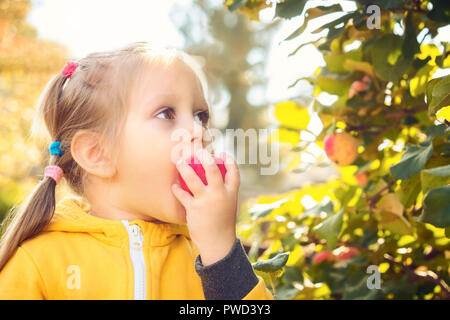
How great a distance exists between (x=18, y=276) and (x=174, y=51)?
49 centimetres

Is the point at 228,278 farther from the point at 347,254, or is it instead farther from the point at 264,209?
the point at 347,254

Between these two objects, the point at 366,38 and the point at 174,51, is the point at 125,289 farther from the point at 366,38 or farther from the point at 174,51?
the point at 366,38

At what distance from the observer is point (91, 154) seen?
805 mm

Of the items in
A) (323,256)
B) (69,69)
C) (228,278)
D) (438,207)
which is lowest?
(323,256)

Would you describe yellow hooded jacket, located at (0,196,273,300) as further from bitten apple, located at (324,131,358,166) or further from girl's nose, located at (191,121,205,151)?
bitten apple, located at (324,131,358,166)

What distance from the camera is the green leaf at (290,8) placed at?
2.63ft

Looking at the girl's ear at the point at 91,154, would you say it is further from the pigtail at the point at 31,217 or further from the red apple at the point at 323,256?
the red apple at the point at 323,256

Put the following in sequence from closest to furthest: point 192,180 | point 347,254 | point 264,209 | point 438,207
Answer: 1. point 438,207
2. point 192,180
3. point 264,209
4. point 347,254

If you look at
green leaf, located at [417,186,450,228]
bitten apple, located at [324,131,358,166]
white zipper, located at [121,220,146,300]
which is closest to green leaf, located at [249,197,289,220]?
bitten apple, located at [324,131,358,166]

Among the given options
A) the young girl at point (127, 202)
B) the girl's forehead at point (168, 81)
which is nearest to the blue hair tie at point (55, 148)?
the young girl at point (127, 202)

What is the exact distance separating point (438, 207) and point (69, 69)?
69 centimetres

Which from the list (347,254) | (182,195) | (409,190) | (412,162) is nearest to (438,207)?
(412,162)
